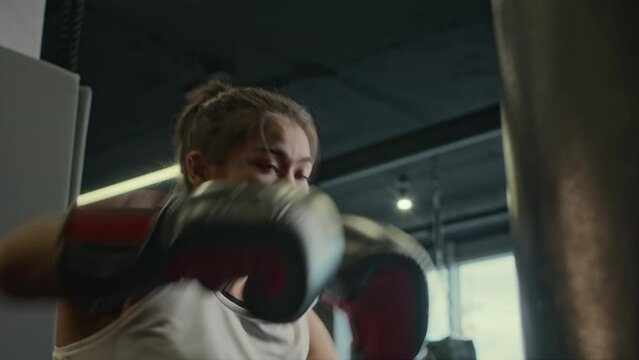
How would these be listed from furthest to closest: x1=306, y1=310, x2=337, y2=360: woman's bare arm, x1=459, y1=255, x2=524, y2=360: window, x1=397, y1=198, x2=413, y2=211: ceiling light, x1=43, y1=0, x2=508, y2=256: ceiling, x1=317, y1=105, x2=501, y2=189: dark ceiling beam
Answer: x1=459, y1=255, x2=524, y2=360: window, x1=397, y1=198, x2=413, y2=211: ceiling light, x1=317, y1=105, x2=501, y2=189: dark ceiling beam, x1=43, y1=0, x2=508, y2=256: ceiling, x1=306, y1=310, x2=337, y2=360: woman's bare arm

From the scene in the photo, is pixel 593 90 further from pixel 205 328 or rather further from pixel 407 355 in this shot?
pixel 205 328

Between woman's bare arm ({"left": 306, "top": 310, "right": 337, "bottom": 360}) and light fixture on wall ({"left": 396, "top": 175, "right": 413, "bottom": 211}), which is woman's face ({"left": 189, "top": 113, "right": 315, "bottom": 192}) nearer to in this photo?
woman's bare arm ({"left": 306, "top": 310, "right": 337, "bottom": 360})

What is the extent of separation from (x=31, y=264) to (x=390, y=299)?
1.22 ft

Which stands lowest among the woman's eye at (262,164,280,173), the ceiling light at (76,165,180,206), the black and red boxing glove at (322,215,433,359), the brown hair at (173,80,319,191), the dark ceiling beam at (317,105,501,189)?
the black and red boxing glove at (322,215,433,359)

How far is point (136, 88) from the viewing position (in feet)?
14.1

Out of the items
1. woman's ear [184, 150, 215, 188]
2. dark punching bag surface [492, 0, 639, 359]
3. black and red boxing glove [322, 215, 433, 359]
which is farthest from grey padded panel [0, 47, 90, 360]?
dark punching bag surface [492, 0, 639, 359]

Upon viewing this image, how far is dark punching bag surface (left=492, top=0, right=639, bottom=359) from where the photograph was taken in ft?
2.32

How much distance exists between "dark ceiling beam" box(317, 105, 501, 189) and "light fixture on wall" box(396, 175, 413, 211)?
81cm

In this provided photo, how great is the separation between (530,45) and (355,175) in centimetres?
424

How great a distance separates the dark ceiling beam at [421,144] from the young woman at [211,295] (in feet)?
10.3

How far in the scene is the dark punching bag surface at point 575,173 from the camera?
0.71m

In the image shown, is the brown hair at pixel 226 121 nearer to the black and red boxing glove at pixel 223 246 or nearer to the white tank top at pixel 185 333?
the white tank top at pixel 185 333

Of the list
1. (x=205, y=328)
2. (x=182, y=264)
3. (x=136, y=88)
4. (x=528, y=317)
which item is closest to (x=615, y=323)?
(x=528, y=317)

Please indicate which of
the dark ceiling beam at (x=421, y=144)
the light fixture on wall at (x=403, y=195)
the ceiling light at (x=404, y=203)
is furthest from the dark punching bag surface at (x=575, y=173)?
the ceiling light at (x=404, y=203)
